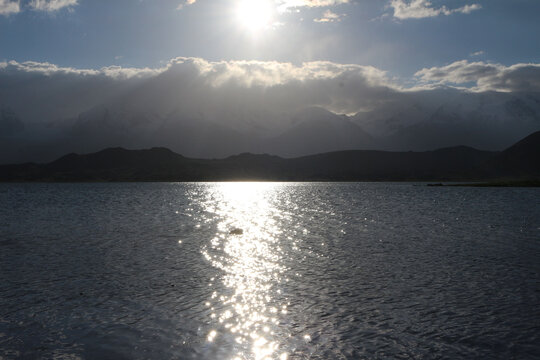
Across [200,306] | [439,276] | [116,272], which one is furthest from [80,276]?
[439,276]

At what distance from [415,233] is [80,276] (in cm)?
4414

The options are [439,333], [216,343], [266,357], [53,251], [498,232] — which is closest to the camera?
[266,357]

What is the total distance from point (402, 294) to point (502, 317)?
6029 millimetres

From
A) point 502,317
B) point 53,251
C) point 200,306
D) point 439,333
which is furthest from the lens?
point 53,251

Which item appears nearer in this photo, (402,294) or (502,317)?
(502,317)

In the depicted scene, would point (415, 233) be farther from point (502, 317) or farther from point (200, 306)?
point (200, 306)

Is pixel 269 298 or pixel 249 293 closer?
pixel 269 298

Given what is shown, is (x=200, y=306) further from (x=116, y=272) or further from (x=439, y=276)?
(x=439, y=276)

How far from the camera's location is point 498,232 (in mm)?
58000

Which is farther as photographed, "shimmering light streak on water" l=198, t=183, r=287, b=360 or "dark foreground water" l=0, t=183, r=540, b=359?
"shimmering light streak on water" l=198, t=183, r=287, b=360

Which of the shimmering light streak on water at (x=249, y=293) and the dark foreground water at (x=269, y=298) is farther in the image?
the shimmering light streak on water at (x=249, y=293)

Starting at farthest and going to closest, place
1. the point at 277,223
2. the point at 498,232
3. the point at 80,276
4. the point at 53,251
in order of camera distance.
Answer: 1. the point at 277,223
2. the point at 498,232
3. the point at 53,251
4. the point at 80,276

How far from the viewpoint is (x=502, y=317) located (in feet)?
72.7

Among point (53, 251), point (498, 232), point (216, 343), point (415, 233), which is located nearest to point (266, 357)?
point (216, 343)
